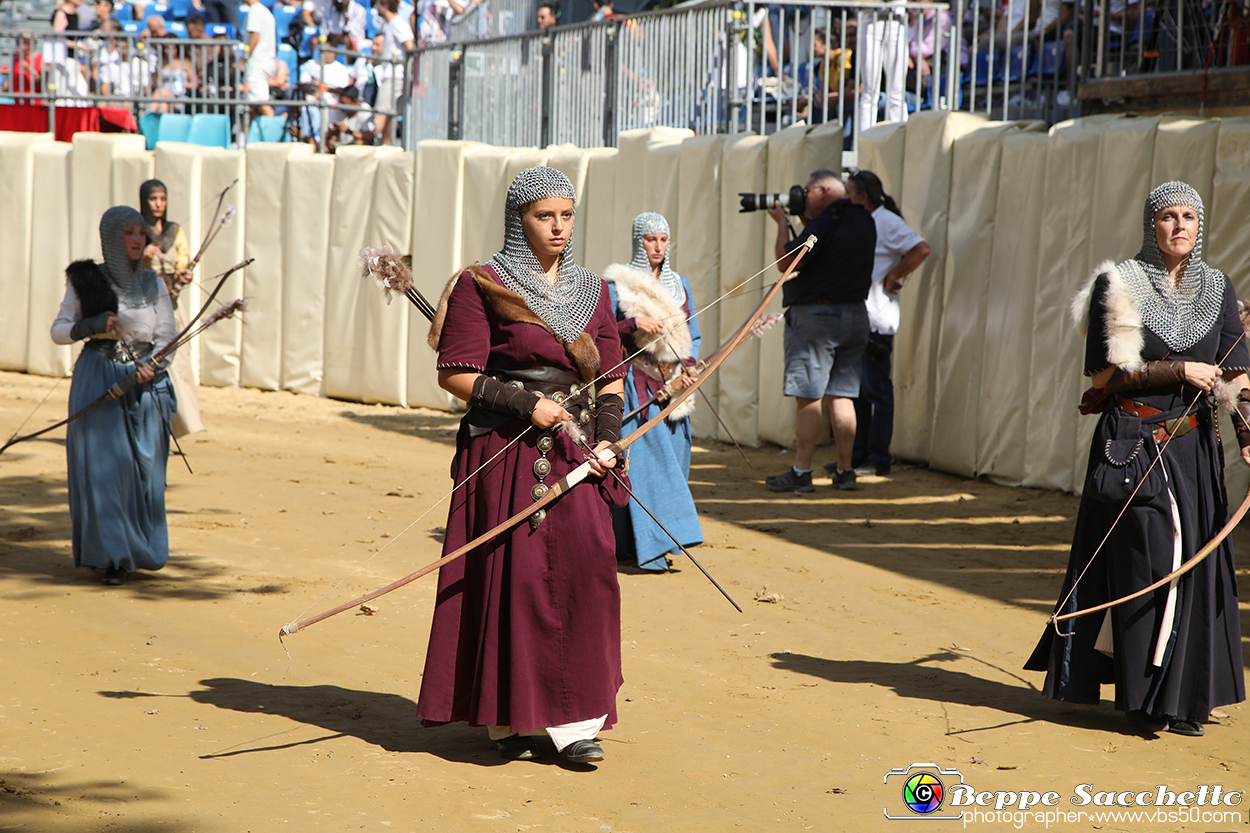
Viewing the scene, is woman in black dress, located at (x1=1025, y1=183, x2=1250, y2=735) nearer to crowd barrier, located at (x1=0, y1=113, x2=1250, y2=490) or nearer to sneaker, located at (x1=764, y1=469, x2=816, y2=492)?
crowd barrier, located at (x1=0, y1=113, x2=1250, y2=490)

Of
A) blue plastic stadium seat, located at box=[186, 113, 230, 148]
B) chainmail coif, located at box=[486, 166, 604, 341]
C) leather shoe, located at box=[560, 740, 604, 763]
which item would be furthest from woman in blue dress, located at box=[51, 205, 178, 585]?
blue plastic stadium seat, located at box=[186, 113, 230, 148]

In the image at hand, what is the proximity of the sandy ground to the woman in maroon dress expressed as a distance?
0.24 metres

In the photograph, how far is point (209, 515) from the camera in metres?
8.43

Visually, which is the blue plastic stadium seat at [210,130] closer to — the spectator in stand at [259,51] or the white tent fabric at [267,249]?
the spectator in stand at [259,51]

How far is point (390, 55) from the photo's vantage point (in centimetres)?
1730

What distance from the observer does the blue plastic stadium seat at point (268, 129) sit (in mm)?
15797

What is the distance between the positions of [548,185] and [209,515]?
5.08 m

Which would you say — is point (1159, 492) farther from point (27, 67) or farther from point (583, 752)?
point (27, 67)

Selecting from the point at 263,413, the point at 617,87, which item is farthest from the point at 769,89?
the point at 263,413

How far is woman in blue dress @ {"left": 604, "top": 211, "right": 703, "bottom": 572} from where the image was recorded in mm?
6977

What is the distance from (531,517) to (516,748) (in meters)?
0.77

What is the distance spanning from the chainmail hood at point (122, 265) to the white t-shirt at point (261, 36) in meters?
10.5

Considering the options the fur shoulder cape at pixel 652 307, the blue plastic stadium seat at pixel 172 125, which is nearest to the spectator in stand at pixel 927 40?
the fur shoulder cape at pixel 652 307

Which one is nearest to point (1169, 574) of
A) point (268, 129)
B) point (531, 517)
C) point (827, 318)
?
point (531, 517)
